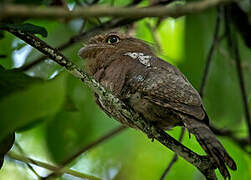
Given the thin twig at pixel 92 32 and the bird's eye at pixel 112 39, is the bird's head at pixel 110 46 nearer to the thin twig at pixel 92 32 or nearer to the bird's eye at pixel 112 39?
the bird's eye at pixel 112 39

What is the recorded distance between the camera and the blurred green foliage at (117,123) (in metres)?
3.18

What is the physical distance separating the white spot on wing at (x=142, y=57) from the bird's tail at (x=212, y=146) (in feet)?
2.01

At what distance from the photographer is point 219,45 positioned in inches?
166

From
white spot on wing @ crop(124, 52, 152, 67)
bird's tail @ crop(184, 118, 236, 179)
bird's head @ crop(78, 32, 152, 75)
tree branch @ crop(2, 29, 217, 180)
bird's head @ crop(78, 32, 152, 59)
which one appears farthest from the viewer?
bird's head @ crop(78, 32, 152, 59)

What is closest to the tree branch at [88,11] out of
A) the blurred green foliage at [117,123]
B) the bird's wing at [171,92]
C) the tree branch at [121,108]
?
the tree branch at [121,108]

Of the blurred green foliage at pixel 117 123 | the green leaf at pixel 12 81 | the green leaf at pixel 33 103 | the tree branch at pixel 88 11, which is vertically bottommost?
the blurred green foliage at pixel 117 123

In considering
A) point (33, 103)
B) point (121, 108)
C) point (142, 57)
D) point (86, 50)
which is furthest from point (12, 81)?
point (86, 50)

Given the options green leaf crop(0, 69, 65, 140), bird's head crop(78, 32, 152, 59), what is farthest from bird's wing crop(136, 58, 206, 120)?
green leaf crop(0, 69, 65, 140)

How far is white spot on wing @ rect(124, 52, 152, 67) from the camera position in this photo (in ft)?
9.55

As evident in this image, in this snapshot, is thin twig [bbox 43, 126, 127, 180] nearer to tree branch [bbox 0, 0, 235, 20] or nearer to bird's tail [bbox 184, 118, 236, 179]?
bird's tail [bbox 184, 118, 236, 179]

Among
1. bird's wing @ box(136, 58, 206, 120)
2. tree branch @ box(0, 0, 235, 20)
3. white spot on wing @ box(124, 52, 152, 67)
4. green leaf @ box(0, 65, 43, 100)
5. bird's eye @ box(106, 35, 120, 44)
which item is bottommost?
bird's wing @ box(136, 58, 206, 120)

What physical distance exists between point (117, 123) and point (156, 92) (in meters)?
1.17

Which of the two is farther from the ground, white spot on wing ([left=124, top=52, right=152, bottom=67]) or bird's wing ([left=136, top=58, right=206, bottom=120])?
white spot on wing ([left=124, top=52, right=152, bottom=67])

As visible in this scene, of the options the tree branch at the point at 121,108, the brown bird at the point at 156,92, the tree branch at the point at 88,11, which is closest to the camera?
the tree branch at the point at 88,11
